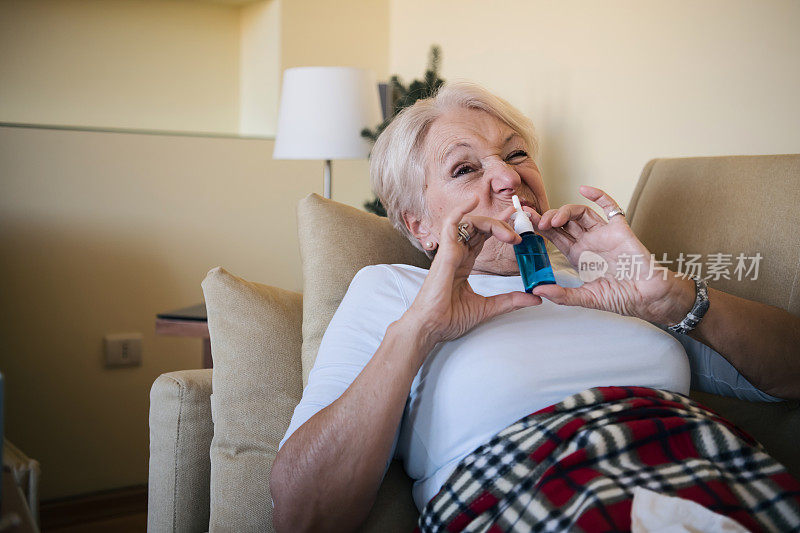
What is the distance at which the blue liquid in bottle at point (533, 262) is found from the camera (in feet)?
3.34

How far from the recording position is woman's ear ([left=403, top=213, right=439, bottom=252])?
133cm

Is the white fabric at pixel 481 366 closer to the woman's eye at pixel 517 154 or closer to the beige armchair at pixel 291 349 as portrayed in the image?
the beige armchair at pixel 291 349

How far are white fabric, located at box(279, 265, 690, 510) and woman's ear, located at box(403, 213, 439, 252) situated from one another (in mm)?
178

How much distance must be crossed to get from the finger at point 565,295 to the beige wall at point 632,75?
0.81 m

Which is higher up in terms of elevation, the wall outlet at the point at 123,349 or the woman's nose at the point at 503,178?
the woman's nose at the point at 503,178

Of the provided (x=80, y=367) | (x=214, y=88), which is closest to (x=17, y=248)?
(x=80, y=367)

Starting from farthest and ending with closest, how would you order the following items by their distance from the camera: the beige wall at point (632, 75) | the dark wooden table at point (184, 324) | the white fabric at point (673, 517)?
the dark wooden table at point (184, 324), the beige wall at point (632, 75), the white fabric at point (673, 517)

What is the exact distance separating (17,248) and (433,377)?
188 centimetres

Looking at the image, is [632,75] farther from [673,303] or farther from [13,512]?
[13,512]

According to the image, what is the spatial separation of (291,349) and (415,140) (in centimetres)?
45

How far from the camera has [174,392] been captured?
3.91 ft

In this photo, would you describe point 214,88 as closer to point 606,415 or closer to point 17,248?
point 17,248

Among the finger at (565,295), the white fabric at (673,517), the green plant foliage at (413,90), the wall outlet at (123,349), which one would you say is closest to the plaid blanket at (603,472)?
the white fabric at (673,517)

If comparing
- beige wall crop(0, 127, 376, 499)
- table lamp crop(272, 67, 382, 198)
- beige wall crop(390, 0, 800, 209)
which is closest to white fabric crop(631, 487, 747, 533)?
beige wall crop(390, 0, 800, 209)
